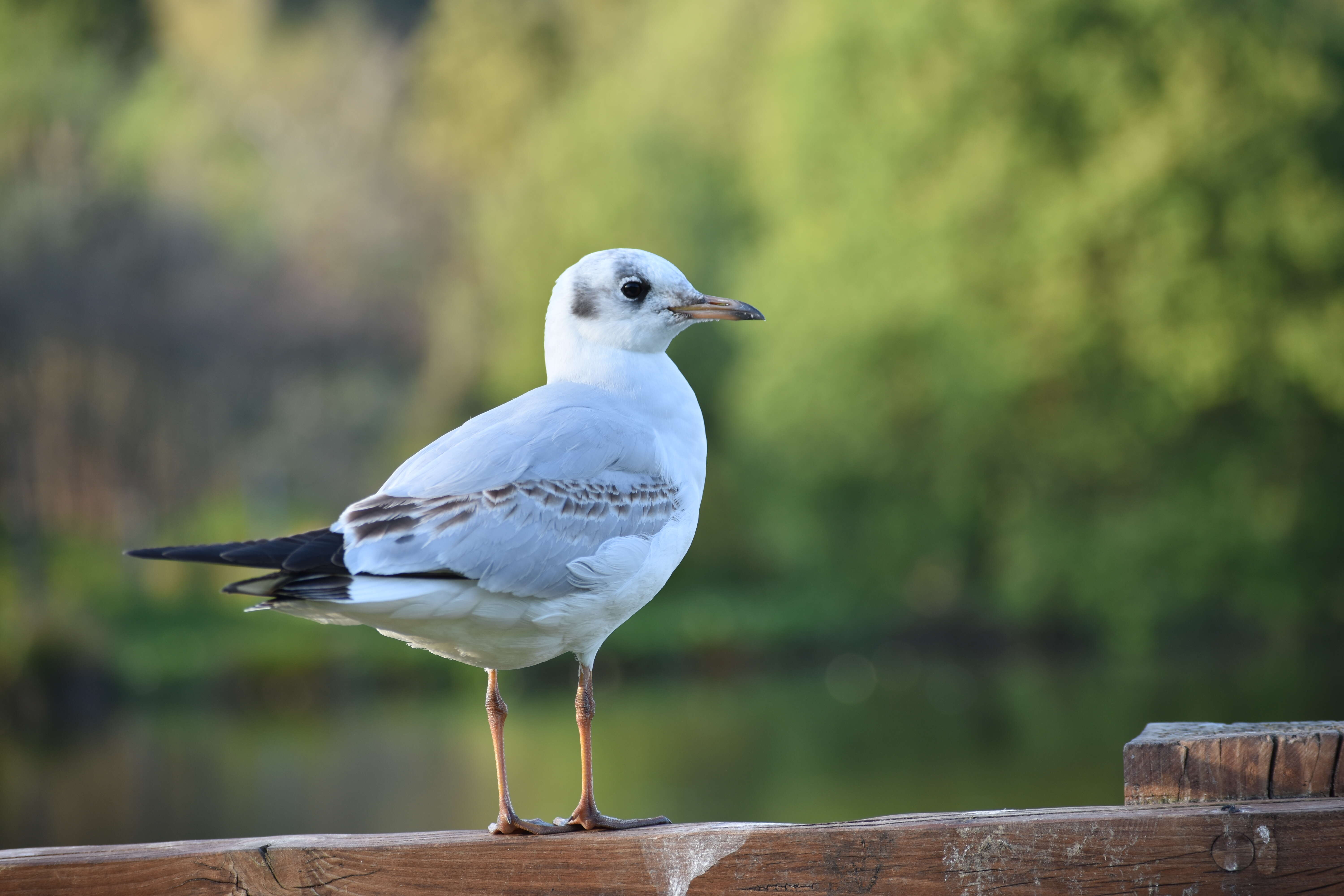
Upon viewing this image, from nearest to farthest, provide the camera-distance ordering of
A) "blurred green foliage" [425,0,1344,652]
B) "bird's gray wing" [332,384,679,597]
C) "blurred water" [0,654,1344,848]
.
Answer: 1. "bird's gray wing" [332,384,679,597]
2. "blurred water" [0,654,1344,848]
3. "blurred green foliage" [425,0,1344,652]

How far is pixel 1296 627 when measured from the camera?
17.4 meters

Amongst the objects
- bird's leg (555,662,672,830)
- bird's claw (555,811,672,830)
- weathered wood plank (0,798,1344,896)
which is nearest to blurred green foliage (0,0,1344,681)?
bird's leg (555,662,672,830)

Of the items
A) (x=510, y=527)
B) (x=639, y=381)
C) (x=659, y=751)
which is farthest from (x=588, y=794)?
(x=659, y=751)

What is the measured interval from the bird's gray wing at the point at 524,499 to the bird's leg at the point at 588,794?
11.7 inches

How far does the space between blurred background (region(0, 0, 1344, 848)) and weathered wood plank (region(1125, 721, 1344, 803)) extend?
27.3 feet

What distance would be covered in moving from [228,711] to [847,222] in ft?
32.3

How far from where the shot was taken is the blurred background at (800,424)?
13.3m

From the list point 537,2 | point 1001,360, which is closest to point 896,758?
point 1001,360

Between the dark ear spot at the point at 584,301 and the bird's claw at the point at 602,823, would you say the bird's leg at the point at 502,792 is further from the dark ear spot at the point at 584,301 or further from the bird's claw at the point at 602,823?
the dark ear spot at the point at 584,301

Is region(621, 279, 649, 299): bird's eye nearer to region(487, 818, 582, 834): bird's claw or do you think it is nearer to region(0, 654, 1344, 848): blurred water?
region(487, 818, 582, 834): bird's claw

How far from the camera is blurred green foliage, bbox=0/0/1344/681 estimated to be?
16.7 m

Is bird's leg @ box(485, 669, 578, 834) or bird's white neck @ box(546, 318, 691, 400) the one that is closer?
bird's leg @ box(485, 669, 578, 834)

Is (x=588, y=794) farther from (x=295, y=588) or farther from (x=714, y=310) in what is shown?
(x=714, y=310)

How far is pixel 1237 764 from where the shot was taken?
90.0 inches
